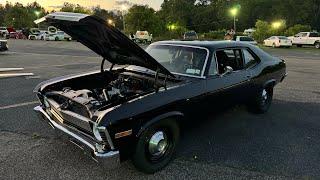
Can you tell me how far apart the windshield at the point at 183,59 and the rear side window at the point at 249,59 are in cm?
122

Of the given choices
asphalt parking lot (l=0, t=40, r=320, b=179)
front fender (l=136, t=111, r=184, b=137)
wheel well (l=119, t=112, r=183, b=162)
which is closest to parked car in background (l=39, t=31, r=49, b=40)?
asphalt parking lot (l=0, t=40, r=320, b=179)

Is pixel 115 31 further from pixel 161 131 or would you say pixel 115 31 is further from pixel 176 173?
pixel 176 173

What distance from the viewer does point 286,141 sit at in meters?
5.17

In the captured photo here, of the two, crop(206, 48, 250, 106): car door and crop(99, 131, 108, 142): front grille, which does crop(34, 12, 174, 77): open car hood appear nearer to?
crop(206, 48, 250, 106): car door

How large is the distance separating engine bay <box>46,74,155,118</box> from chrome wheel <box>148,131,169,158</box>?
549 mm

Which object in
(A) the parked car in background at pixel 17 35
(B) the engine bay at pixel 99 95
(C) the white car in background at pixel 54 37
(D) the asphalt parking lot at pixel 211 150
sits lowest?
(D) the asphalt parking lot at pixel 211 150

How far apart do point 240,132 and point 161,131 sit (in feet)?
6.40

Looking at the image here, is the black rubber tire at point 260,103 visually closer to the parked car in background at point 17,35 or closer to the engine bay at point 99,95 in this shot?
the engine bay at point 99,95

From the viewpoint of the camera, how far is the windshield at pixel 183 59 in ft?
16.3

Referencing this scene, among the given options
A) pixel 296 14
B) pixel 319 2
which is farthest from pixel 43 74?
pixel 319 2

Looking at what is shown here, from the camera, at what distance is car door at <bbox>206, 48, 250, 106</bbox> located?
4914mm

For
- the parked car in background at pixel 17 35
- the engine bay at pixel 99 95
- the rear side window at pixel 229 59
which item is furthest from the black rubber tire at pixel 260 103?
the parked car in background at pixel 17 35

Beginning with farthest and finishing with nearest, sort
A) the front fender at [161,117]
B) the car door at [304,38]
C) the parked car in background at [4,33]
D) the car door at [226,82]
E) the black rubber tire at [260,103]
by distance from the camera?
the parked car in background at [4,33] → the car door at [304,38] → the black rubber tire at [260,103] → the car door at [226,82] → the front fender at [161,117]

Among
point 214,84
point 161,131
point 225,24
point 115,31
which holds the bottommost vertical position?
point 161,131
